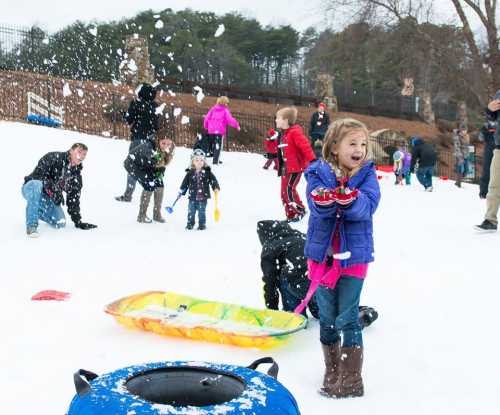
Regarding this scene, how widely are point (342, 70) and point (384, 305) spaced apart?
42076 millimetres

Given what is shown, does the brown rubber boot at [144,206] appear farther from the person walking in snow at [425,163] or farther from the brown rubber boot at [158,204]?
the person walking in snow at [425,163]

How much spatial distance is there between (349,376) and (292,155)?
6.66 metres

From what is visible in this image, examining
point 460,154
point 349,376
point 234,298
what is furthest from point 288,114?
point 460,154

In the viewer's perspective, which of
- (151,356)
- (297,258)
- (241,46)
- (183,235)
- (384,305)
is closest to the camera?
(151,356)

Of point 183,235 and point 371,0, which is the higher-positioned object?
→ point 371,0

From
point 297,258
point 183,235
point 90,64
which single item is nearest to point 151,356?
point 297,258

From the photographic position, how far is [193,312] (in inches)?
212

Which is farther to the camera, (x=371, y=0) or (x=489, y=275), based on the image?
(x=371, y=0)

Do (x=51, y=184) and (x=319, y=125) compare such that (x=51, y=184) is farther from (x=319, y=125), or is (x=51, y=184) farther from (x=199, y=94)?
(x=199, y=94)

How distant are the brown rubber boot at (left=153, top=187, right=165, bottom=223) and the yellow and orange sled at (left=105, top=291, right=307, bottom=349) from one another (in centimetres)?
497

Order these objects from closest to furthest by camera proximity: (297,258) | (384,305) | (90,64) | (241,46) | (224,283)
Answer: (297,258) < (384,305) < (224,283) < (90,64) < (241,46)

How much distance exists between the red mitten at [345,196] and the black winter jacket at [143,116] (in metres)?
8.11

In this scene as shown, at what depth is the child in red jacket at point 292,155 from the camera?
10.1 m

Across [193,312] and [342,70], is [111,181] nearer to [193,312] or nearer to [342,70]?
[193,312]
